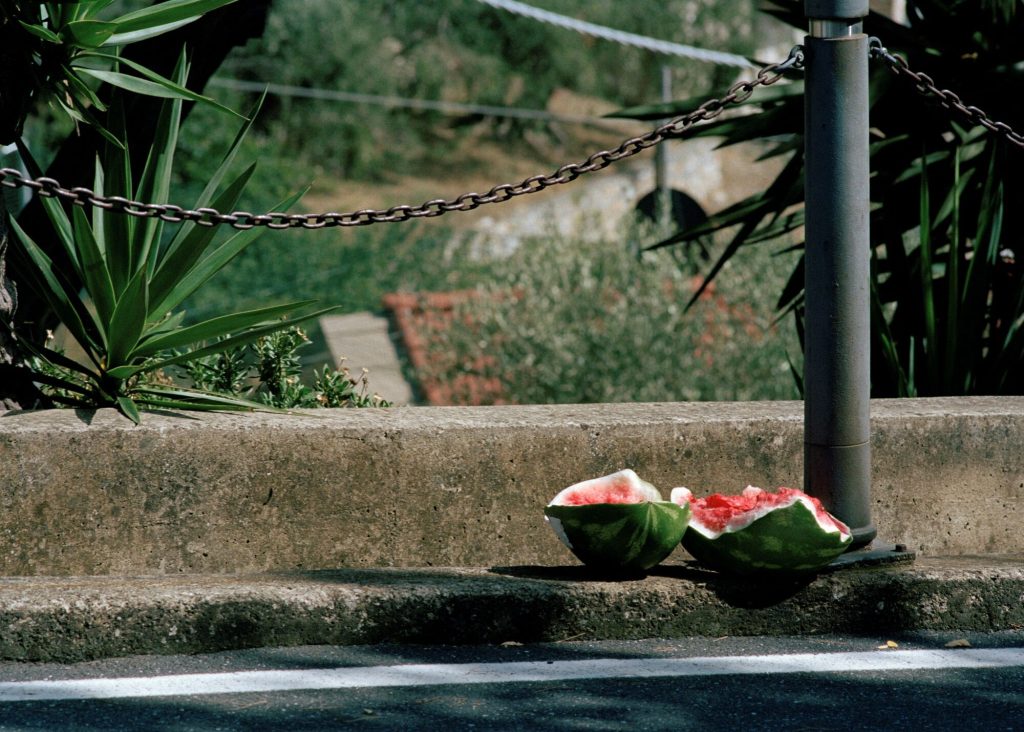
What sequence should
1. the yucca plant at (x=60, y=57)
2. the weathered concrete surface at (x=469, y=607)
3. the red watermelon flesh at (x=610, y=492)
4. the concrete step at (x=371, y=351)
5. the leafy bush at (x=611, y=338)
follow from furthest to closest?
the concrete step at (x=371, y=351) < the leafy bush at (x=611, y=338) < the yucca plant at (x=60, y=57) < the red watermelon flesh at (x=610, y=492) < the weathered concrete surface at (x=469, y=607)

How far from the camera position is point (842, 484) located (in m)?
3.70

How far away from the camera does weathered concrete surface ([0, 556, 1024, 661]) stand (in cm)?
326

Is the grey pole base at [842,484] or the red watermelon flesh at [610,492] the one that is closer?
the red watermelon flesh at [610,492]

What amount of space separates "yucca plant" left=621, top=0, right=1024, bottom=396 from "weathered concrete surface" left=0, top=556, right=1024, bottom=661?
56.3 inches

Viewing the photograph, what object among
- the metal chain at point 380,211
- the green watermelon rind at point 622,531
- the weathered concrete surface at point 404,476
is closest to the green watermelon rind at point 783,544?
the green watermelon rind at point 622,531

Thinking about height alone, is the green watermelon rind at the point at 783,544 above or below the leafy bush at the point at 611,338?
below

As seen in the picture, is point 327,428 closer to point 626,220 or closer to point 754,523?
point 754,523

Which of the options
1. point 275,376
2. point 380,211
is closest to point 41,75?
point 380,211

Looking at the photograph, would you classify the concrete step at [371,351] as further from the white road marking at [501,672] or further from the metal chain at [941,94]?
the white road marking at [501,672]

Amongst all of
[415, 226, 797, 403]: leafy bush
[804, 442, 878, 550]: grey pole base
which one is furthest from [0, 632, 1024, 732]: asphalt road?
[415, 226, 797, 403]: leafy bush

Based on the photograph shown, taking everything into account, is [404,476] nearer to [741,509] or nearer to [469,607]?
[469,607]

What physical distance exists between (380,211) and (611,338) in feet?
18.2

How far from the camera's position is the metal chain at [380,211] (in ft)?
11.9

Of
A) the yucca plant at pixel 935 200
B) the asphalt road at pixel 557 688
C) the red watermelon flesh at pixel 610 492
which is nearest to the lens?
the asphalt road at pixel 557 688
